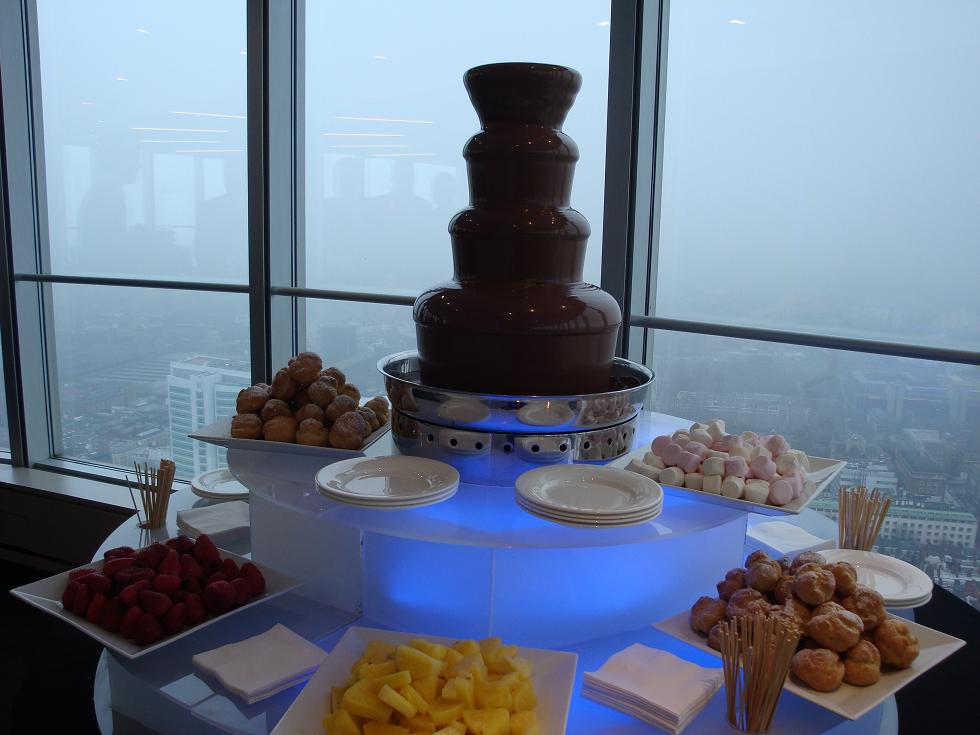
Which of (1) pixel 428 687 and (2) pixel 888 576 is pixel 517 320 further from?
(2) pixel 888 576

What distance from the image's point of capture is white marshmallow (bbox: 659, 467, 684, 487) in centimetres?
151

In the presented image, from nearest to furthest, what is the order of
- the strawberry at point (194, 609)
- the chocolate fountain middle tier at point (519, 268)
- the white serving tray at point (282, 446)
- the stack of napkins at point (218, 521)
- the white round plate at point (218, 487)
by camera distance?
the strawberry at point (194, 609)
the chocolate fountain middle tier at point (519, 268)
the white serving tray at point (282, 446)
the stack of napkins at point (218, 521)
the white round plate at point (218, 487)

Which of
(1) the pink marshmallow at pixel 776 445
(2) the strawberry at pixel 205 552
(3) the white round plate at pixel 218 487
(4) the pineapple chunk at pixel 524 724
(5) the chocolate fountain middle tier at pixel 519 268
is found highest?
(5) the chocolate fountain middle tier at pixel 519 268

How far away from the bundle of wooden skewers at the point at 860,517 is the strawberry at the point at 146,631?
1391 mm

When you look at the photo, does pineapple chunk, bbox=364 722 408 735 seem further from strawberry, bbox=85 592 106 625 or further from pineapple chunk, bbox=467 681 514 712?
strawberry, bbox=85 592 106 625

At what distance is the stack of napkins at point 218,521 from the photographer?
188 cm

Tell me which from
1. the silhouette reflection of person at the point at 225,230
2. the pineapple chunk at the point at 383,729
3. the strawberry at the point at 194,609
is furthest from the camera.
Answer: the silhouette reflection of person at the point at 225,230

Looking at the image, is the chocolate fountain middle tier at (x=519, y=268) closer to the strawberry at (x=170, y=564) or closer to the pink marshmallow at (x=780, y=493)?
the pink marshmallow at (x=780, y=493)

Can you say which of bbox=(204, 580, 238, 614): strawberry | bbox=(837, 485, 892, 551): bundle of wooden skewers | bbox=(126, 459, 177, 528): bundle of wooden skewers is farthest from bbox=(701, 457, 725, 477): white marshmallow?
bbox=(126, 459, 177, 528): bundle of wooden skewers

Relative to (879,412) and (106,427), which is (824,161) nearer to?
(879,412)

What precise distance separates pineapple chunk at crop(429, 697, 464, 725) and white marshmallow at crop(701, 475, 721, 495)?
Result: 0.64 metres

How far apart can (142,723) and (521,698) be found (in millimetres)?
620

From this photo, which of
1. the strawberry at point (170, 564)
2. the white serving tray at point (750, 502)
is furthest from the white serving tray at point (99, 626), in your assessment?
the white serving tray at point (750, 502)

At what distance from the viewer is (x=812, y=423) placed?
8.95 feet
